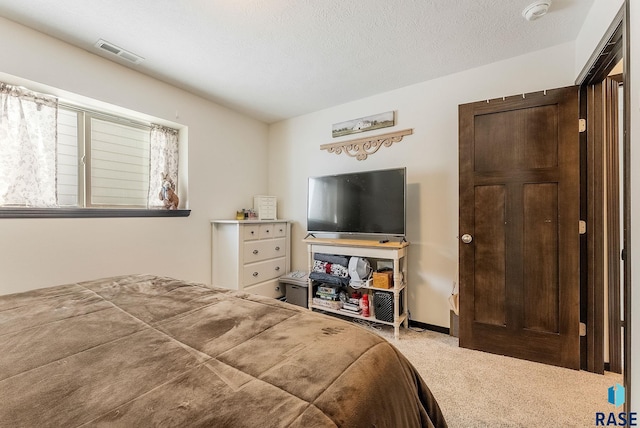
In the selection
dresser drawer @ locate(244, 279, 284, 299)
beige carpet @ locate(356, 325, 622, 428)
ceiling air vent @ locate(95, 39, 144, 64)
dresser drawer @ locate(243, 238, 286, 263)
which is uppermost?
ceiling air vent @ locate(95, 39, 144, 64)

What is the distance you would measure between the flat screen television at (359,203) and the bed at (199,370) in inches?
71.2

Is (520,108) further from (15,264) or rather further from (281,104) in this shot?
(15,264)

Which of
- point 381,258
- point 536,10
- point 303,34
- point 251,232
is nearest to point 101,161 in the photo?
point 251,232

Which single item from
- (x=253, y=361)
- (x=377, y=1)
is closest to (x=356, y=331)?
(x=253, y=361)

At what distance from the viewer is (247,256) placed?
3.13m

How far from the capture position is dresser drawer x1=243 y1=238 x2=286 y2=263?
314cm

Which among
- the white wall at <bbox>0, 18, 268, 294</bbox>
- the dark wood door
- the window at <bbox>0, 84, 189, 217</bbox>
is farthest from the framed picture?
the window at <bbox>0, 84, 189, 217</bbox>

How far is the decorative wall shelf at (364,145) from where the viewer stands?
Result: 9.76 ft

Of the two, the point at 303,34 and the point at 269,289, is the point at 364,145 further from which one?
the point at 269,289

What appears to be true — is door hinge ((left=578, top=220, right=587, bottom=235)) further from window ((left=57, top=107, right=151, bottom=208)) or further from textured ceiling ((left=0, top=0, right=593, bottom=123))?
window ((left=57, top=107, right=151, bottom=208))

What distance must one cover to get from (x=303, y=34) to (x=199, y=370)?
2.28 m

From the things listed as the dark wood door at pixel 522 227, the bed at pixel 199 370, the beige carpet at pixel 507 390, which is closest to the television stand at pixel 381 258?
the beige carpet at pixel 507 390

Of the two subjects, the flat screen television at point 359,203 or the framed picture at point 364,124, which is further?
the framed picture at point 364,124

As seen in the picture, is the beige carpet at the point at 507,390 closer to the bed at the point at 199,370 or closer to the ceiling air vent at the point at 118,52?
the bed at the point at 199,370
